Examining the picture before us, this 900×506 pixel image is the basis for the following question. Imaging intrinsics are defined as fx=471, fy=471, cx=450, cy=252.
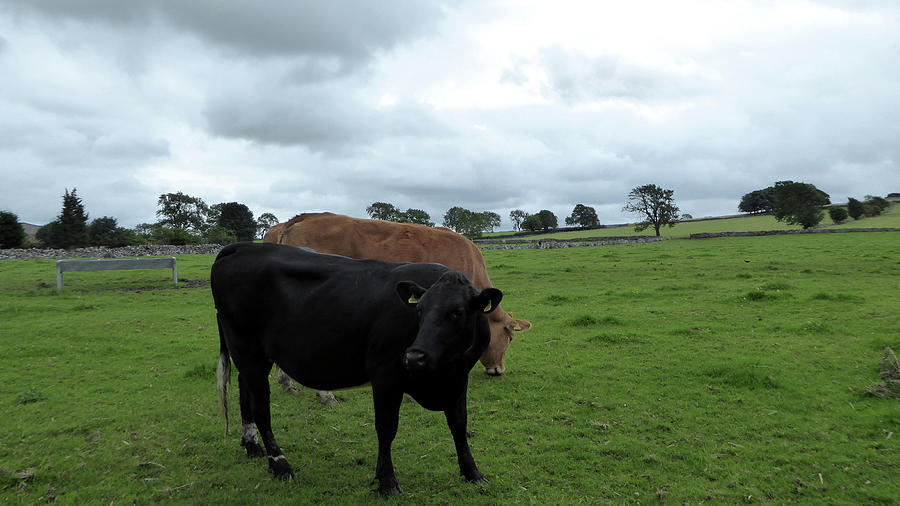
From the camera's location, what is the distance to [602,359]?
884 cm

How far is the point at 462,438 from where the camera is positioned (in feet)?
15.2

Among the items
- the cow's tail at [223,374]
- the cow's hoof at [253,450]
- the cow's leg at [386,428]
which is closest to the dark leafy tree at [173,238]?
the cow's tail at [223,374]

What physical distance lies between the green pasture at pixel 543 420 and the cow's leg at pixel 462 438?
0.15 m

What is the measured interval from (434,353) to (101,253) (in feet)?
135

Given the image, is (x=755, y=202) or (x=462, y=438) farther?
(x=755, y=202)

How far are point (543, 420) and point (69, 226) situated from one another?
6694 centimetres

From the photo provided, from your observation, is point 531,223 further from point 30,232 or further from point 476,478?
point 30,232

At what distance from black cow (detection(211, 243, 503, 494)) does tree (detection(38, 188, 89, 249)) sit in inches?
Answer: 2543

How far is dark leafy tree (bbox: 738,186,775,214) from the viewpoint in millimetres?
101375

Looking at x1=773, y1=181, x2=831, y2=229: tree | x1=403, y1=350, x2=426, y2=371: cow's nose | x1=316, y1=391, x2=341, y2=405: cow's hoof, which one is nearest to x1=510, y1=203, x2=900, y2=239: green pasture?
x1=773, y1=181, x2=831, y2=229: tree

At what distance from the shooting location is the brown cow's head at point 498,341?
8070 millimetres

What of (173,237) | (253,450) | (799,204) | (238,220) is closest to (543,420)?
(253,450)

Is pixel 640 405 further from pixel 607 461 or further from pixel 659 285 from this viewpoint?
pixel 659 285

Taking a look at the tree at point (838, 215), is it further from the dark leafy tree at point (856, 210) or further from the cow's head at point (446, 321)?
the cow's head at point (446, 321)
